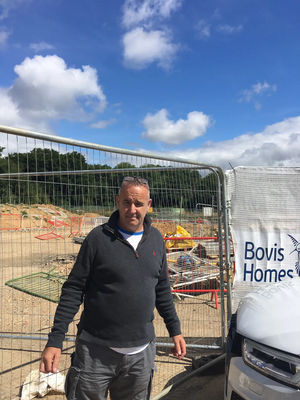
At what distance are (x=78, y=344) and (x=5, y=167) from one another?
1.83 m

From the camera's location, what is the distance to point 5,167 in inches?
114

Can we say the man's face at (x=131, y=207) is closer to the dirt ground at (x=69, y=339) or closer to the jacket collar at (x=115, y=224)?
the jacket collar at (x=115, y=224)

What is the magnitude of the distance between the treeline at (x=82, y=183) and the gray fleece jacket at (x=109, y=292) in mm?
1066

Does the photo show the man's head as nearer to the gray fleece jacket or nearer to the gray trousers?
the gray fleece jacket

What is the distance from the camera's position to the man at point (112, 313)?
6.05ft

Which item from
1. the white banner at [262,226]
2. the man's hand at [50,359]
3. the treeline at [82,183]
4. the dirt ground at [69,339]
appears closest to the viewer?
the man's hand at [50,359]

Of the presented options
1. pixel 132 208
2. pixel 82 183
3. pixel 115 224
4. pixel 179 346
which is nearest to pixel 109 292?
pixel 115 224

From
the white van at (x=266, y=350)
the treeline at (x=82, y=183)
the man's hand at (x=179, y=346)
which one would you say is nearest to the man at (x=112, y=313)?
the man's hand at (x=179, y=346)

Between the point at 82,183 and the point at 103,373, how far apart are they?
2.00 meters

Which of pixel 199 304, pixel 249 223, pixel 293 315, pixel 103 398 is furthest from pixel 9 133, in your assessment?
pixel 199 304

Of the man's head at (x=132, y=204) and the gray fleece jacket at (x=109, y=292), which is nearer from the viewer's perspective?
the gray fleece jacket at (x=109, y=292)

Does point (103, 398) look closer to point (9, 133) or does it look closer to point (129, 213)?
point (129, 213)

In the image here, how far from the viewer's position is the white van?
193 centimetres

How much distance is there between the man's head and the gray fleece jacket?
10cm
